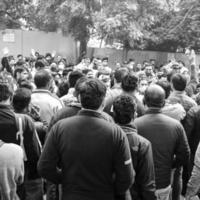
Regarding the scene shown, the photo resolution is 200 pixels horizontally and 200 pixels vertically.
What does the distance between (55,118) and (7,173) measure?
39.3 inches

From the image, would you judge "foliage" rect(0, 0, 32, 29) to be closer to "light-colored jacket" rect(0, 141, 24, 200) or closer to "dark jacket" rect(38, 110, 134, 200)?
"light-colored jacket" rect(0, 141, 24, 200)

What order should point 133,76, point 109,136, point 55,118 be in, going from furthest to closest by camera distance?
point 133,76 < point 55,118 < point 109,136

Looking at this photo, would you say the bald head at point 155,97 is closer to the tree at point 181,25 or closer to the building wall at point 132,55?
the tree at point 181,25

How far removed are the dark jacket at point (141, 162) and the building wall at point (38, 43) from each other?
17995mm

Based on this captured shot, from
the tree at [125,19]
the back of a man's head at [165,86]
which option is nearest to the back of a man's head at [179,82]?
the back of a man's head at [165,86]

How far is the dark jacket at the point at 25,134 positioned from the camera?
11.9 ft

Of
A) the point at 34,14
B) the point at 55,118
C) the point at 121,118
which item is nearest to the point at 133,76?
the point at 55,118

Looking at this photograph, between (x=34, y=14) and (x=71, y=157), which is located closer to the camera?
(x=71, y=157)

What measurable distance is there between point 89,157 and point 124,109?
1.93ft

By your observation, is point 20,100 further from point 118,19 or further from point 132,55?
point 132,55

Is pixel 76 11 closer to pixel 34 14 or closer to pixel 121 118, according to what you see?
pixel 34 14

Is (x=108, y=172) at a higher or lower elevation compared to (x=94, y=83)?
lower

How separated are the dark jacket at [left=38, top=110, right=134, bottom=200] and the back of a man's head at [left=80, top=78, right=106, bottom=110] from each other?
0.18 feet

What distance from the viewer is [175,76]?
520 cm
